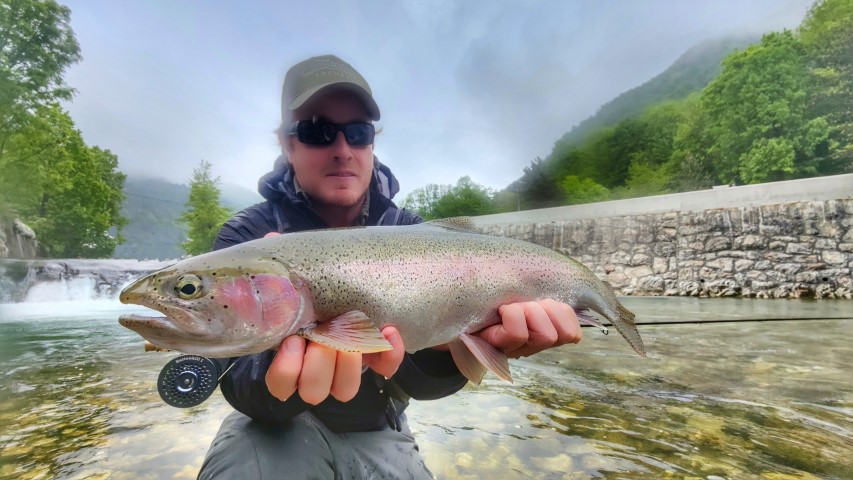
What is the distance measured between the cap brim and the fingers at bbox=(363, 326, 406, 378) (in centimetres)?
160

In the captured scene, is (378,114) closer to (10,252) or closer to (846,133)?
(10,252)

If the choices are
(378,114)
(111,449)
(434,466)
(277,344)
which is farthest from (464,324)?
(111,449)

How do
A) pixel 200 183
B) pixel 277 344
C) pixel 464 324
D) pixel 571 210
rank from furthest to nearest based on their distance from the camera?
1. pixel 200 183
2. pixel 571 210
3. pixel 464 324
4. pixel 277 344

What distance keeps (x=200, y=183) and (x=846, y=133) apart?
5120cm

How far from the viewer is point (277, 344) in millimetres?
1617

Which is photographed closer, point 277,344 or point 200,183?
point 277,344

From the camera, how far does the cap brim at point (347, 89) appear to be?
103 inches

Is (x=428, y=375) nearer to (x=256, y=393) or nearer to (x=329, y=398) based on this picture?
(x=329, y=398)

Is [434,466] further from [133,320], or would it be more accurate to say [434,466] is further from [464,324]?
[133,320]

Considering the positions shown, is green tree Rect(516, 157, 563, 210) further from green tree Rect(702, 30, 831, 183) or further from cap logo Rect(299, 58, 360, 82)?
cap logo Rect(299, 58, 360, 82)

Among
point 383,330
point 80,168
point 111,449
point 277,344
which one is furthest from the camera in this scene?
point 80,168

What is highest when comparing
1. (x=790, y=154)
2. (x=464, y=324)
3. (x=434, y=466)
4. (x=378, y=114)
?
(x=790, y=154)

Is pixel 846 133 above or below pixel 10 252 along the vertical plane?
above

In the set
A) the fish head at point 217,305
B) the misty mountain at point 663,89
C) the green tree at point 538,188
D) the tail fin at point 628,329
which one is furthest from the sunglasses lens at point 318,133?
the misty mountain at point 663,89
